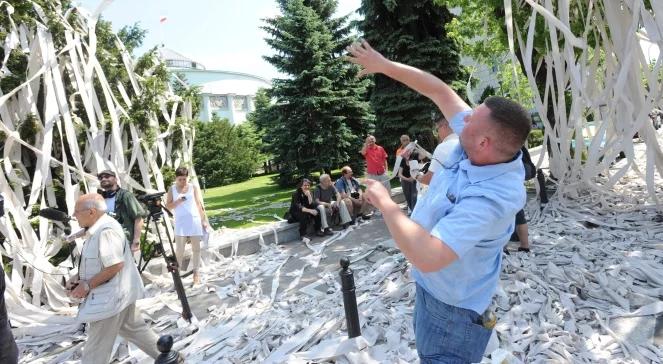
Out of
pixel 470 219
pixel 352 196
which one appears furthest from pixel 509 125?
pixel 352 196

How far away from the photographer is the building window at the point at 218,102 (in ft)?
153

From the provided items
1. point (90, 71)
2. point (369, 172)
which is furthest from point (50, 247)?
point (369, 172)

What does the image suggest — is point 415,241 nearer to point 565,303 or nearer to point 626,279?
point 565,303

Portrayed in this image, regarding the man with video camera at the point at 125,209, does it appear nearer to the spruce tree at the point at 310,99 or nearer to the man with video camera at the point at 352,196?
the man with video camera at the point at 352,196

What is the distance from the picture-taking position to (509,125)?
1488mm

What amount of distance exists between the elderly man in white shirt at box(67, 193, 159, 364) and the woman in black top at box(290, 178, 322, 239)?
17.1 ft

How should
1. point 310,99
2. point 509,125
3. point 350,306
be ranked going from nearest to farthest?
point 509,125, point 350,306, point 310,99

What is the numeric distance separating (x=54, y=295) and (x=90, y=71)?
11.3ft

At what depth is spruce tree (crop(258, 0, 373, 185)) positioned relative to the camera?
658 inches

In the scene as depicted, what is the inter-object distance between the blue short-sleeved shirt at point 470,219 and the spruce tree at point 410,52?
516 inches

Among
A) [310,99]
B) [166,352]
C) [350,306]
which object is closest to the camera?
[166,352]

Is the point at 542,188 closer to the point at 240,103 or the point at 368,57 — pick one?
the point at 368,57

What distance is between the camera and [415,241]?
135cm

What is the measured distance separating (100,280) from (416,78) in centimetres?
264
